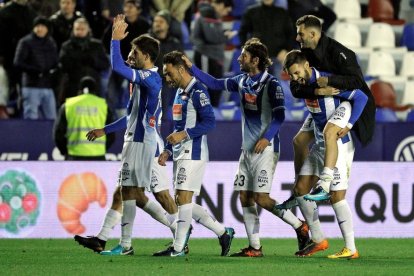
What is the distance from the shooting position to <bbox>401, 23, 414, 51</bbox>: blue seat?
1930 cm

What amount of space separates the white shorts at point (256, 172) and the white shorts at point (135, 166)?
89 cm

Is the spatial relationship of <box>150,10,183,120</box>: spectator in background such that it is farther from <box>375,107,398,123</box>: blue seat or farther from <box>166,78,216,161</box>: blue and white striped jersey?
<box>166,78,216,161</box>: blue and white striped jersey

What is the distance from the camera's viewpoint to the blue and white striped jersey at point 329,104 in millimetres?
10812

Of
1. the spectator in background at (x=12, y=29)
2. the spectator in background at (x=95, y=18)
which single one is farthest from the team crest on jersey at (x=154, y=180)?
the spectator in background at (x=95, y=18)

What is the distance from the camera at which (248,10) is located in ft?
56.3

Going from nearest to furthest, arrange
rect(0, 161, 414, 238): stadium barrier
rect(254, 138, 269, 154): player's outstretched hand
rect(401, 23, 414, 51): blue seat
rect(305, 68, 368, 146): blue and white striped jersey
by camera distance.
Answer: rect(305, 68, 368, 146): blue and white striped jersey < rect(254, 138, 269, 154): player's outstretched hand < rect(0, 161, 414, 238): stadium barrier < rect(401, 23, 414, 51): blue seat

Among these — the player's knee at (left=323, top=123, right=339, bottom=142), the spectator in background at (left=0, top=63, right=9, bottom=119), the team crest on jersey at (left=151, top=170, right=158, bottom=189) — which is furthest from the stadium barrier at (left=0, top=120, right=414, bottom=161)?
the player's knee at (left=323, top=123, right=339, bottom=142)

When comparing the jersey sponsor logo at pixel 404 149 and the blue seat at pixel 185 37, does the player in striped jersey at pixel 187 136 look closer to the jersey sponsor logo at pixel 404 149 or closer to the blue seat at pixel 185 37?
the jersey sponsor logo at pixel 404 149

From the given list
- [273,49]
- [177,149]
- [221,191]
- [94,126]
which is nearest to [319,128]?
[177,149]

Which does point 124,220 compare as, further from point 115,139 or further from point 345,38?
point 345,38

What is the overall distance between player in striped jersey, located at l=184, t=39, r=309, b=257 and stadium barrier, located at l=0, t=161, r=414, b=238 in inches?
112

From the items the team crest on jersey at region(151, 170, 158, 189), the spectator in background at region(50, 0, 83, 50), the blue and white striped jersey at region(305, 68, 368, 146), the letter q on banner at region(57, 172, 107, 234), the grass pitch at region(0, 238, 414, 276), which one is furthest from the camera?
the spectator in background at region(50, 0, 83, 50)

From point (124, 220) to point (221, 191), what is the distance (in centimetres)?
328

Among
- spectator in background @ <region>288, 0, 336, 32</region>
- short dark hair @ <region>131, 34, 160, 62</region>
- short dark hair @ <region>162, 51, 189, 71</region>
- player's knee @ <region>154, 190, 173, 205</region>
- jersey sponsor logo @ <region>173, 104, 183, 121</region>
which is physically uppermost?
spectator in background @ <region>288, 0, 336, 32</region>
